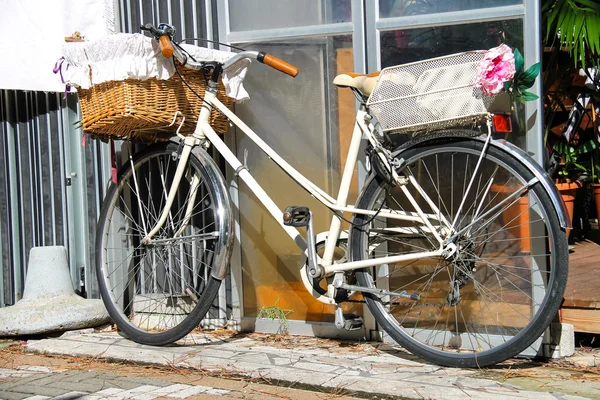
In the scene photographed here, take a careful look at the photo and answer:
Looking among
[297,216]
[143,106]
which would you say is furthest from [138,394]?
[143,106]

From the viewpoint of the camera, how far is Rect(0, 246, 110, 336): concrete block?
4992 millimetres

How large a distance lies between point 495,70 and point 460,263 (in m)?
0.89

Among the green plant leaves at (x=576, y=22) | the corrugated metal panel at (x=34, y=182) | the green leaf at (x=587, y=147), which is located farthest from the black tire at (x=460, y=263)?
the corrugated metal panel at (x=34, y=182)

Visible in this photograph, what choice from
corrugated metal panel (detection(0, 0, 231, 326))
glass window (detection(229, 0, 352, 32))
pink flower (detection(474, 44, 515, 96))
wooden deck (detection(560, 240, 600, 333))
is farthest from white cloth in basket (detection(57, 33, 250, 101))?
wooden deck (detection(560, 240, 600, 333))

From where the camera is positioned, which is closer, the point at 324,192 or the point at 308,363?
the point at 308,363

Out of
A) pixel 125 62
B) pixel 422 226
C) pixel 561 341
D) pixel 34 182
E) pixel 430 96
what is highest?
pixel 125 62

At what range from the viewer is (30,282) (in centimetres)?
529

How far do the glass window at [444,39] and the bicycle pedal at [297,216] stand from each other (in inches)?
34.7

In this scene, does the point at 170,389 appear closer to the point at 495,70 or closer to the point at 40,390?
the point at 40,390

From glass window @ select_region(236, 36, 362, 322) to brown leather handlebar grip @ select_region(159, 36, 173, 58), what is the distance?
0.79 metres

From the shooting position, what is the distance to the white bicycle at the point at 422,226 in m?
3.67

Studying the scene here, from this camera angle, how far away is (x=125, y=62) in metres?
4.18

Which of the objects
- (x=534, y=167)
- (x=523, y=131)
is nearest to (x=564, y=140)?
(x=523, y=131)

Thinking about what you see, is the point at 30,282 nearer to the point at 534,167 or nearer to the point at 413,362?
the point at 413,362
